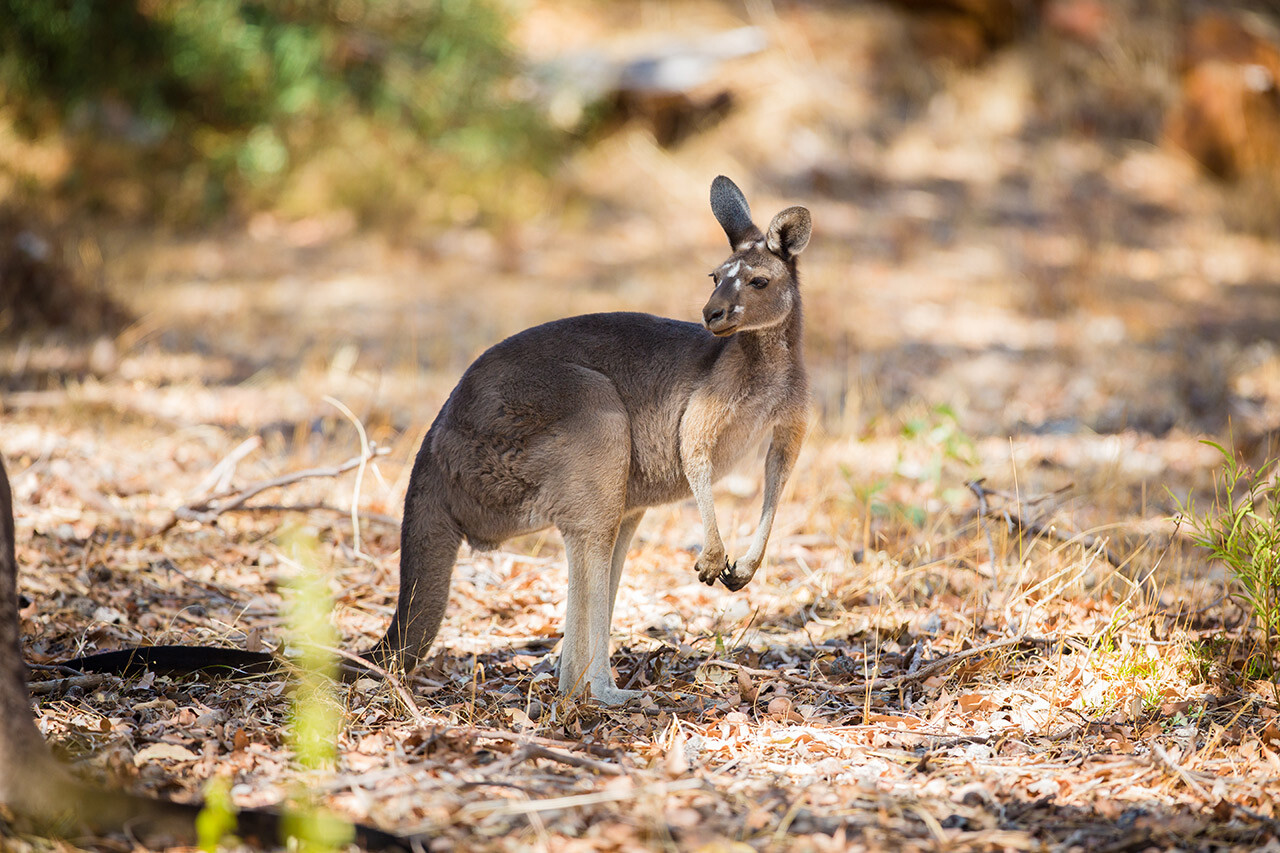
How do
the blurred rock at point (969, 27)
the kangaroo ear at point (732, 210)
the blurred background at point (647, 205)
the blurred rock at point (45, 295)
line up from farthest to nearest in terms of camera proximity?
the blurred rock at point (969, 27) < the blurred rock at point (45, 295) < the blurred background at point (647, 205) < the kangaroo ear at point (732, 210)

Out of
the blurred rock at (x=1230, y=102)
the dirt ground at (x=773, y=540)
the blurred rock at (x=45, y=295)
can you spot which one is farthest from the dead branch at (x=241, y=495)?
the blurred rock at (x=1230, y=102)

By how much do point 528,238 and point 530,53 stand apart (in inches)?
119

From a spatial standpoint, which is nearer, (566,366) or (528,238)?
(566,366)

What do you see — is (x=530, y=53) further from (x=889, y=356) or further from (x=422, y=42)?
(x=889, y=356)

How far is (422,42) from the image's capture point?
11227 mm

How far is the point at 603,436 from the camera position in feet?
10.7

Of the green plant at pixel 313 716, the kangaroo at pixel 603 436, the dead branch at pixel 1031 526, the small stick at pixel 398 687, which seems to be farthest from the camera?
the dead branch at pixel 1031 526

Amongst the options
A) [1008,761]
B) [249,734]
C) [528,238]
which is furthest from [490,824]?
[528,238]

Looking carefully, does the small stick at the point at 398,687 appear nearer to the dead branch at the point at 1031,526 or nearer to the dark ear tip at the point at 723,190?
the dark ear tip at the point at 723,190

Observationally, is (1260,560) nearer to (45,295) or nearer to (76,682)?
(76,682)

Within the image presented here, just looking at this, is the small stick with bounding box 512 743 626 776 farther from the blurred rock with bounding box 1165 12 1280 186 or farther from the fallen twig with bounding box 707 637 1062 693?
the blurred rock with bounding box 1165 12 1280 186

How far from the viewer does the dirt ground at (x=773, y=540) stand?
104 inches

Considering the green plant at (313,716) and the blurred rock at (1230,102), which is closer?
the green plant at (313,716)

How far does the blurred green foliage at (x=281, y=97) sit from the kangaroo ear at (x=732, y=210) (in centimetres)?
780
